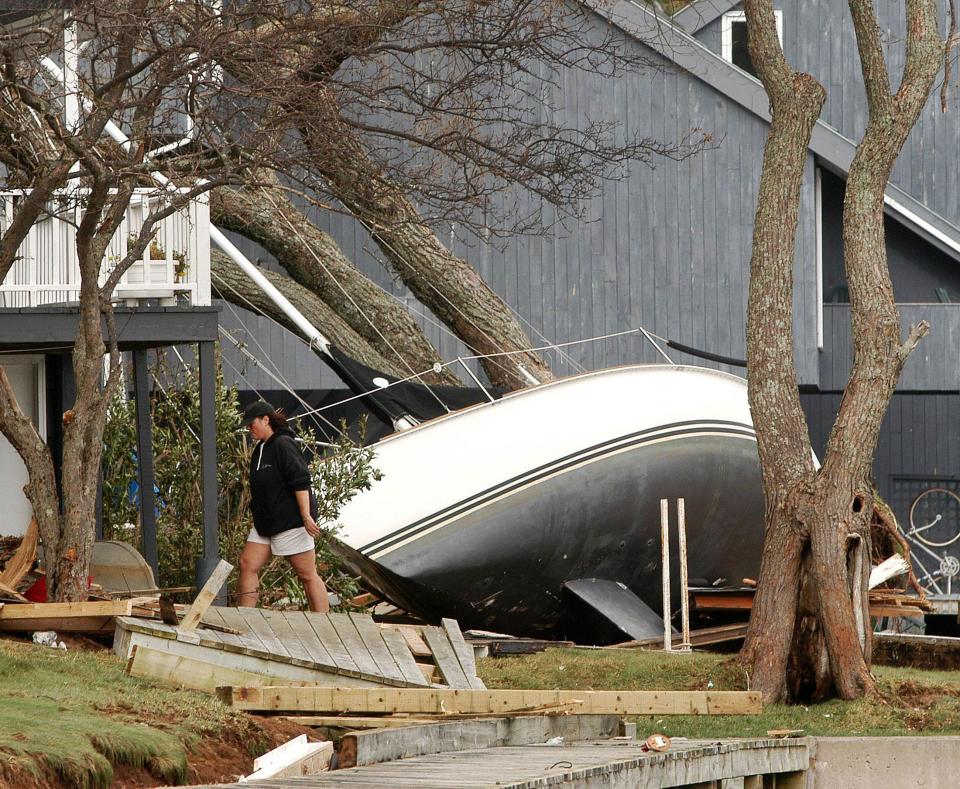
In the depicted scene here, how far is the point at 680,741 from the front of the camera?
8023 mm

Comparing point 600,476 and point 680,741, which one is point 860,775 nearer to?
point 680,741

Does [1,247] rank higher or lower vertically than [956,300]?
lower

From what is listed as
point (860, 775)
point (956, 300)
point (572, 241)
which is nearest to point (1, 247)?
point (860, 775)

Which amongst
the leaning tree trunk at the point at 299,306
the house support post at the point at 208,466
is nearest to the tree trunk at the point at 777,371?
the house support post at the point at 208,466

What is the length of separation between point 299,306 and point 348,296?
0.65 metres

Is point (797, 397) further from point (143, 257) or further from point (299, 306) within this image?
point (299, 306)

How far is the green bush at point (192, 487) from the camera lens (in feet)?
43.7

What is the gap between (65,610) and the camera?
9.79 meters

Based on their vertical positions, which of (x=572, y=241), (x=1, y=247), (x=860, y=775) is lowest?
(x=860, y=775)

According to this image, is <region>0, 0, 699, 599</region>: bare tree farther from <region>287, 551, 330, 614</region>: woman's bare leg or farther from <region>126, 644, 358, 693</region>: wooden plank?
<region>287, 551, 330, 614</region>: woman's bare leg

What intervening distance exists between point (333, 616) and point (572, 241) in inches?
478

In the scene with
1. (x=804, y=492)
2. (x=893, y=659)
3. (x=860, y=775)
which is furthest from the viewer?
(x=893, y=659)

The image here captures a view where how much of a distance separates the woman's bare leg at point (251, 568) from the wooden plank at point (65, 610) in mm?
1700

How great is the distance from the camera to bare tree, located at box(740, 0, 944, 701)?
11.0 m
